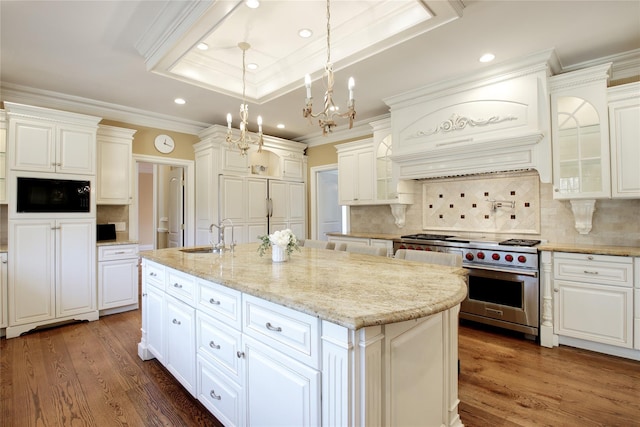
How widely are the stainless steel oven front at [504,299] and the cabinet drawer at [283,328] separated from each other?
2.57 m

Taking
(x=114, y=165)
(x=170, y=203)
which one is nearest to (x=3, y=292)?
(x=114, y=165)

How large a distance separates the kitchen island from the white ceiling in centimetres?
179

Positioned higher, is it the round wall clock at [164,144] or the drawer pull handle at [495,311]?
the round wall clock at [164,144]

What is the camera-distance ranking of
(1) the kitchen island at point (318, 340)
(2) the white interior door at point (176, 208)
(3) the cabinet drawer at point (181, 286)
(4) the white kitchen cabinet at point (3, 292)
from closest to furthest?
(1) the kitchen island at point (318, 340), (3) the cabinet drawer at point (181, 286), (4) the white kitchen cabinet at point (3, 292), (2) the white interior door at point (176, 208)

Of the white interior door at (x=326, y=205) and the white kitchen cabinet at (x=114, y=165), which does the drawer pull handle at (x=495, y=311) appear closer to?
the white interior door at (x=326, y=205)

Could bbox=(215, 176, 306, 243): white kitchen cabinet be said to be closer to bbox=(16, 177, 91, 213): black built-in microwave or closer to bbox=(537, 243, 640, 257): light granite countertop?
bbox=(16, 177, 91, 213): black built-in microwave

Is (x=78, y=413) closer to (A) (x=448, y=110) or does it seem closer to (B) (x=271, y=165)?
(A) (x=448, y=110)

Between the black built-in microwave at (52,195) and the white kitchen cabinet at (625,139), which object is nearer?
the white kitchen cabinet at (625,139)

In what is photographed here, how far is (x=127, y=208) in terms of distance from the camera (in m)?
4.31

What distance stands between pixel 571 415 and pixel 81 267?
4.64m

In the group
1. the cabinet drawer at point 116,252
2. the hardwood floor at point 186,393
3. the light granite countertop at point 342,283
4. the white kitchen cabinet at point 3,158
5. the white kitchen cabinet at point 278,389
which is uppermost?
the white kitchen cabinet at point 3,158

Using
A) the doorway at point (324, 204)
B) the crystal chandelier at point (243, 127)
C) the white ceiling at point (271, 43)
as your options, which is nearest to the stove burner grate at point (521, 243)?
the white ceiling at point (271, 43)

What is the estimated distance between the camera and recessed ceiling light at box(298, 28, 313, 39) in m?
2.74

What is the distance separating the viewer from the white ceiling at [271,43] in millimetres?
2244
